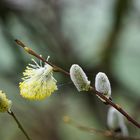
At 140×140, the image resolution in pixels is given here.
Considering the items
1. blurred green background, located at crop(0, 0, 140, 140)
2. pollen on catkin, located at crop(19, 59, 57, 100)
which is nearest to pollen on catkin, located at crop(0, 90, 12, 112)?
pollen on catkin, located at crop(19, 59, 57, 100)

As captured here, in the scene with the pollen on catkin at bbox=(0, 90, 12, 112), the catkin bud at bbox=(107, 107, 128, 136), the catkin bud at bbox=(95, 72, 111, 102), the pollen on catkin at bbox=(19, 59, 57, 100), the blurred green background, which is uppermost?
the blurred green background

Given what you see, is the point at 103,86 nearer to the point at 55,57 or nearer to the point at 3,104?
the point at 3,104

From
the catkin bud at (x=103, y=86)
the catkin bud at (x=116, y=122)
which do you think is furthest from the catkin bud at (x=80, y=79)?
the catkin bud at (x=116, y=122)

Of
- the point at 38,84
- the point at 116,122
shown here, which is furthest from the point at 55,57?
the point at 38,84

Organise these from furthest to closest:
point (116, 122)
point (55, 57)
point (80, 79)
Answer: point (55, 57), point (116, 122), point (80, 79)

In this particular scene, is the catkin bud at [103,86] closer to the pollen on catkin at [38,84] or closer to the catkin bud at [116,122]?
the pollen on catkin at [38,84]

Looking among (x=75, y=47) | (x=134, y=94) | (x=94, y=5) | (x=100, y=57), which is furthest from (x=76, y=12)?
Result: (x=134, y=94)

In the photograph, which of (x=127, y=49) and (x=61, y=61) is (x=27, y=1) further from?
(x=127, y=49)

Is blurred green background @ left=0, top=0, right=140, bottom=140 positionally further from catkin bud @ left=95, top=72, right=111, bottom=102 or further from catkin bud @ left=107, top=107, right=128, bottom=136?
catkin bud @ left=95, top=72, right=111, bottom=102

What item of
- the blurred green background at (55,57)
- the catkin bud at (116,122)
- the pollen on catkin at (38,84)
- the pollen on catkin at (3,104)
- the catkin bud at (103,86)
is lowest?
the pollen on catkin at (3,104)
